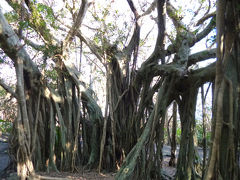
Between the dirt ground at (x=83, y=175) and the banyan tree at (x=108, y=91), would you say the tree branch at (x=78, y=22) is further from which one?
the dirt ground at (x=83, y=175)

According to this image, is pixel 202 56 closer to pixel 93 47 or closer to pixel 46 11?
pixel 93 47

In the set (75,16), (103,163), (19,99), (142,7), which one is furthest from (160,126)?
(142,7)

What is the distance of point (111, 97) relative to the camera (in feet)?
18.5

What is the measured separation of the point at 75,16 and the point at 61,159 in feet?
10.1

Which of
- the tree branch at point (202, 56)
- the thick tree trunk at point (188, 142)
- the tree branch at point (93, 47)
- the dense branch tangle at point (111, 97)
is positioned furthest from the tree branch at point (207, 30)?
the tree branch at point (93, 47)

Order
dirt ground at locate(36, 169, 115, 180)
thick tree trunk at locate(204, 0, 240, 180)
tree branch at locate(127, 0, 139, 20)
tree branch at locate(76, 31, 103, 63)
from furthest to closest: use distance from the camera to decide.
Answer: tree branch at locate(127, 0, 139, 20) < tree branch at locate(76, 31, 103, 63) < dirt ground at locate(36, 169, 115, 180) < thick tree trunk at locate(204, 0, 240, 180)

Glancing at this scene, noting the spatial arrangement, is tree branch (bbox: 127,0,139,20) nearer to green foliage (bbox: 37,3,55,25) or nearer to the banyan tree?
the banyan tree

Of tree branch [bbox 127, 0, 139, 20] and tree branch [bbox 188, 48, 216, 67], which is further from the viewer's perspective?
tree branch [bbox 127, 0, 139, 20]

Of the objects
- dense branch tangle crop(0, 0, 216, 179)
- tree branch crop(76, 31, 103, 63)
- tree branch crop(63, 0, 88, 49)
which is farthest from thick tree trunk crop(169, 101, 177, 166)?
tree branch crop(63, 0, 88, 49)

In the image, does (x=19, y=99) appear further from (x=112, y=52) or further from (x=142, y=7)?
(x=142, y=7)

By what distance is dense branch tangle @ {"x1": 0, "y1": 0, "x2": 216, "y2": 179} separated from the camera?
423cm

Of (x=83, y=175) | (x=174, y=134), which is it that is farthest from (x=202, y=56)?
(x=83, y=175)

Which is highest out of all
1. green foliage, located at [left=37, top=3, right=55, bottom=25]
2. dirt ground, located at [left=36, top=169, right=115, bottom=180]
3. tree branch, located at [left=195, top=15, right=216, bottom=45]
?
green foliage, located at [left=37, top=3, right=55, bottom=25]

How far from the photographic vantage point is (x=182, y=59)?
13.5ft
